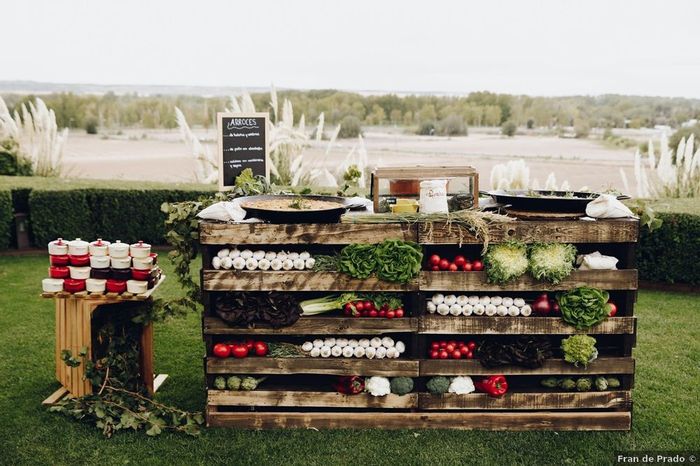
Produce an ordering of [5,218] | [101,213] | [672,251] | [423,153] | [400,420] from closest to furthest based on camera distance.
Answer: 1. [400,420]
2. [672,251]
3. [5,218]
4. [101,213]
5. [423,153]

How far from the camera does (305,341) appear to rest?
432 centimetres

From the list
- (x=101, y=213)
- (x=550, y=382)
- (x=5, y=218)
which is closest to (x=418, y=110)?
(x=101, y=213)

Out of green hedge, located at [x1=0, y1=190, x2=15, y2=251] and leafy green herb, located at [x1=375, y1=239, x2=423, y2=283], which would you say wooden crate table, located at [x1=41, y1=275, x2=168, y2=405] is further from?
green hedge, located at [x1=0, y1=190, x2=15, y2=251]

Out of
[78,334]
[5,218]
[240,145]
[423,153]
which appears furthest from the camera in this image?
[423,153]

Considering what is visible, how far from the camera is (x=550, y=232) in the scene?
3.94 meters

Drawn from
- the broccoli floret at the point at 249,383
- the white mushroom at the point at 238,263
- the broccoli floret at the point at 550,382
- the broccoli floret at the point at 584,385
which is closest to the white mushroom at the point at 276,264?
the white mushroom at the point at 238,263

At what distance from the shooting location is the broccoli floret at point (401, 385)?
409cm

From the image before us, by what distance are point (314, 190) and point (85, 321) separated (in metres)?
4.02

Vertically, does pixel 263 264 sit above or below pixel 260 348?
above

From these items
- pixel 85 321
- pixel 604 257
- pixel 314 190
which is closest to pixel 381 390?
pixel 604 257

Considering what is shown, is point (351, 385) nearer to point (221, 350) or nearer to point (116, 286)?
point (221, 350)

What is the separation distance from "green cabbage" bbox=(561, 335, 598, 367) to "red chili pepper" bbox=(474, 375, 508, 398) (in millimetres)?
371

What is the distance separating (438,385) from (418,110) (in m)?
17.9

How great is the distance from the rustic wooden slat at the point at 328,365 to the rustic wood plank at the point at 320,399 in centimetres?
13
